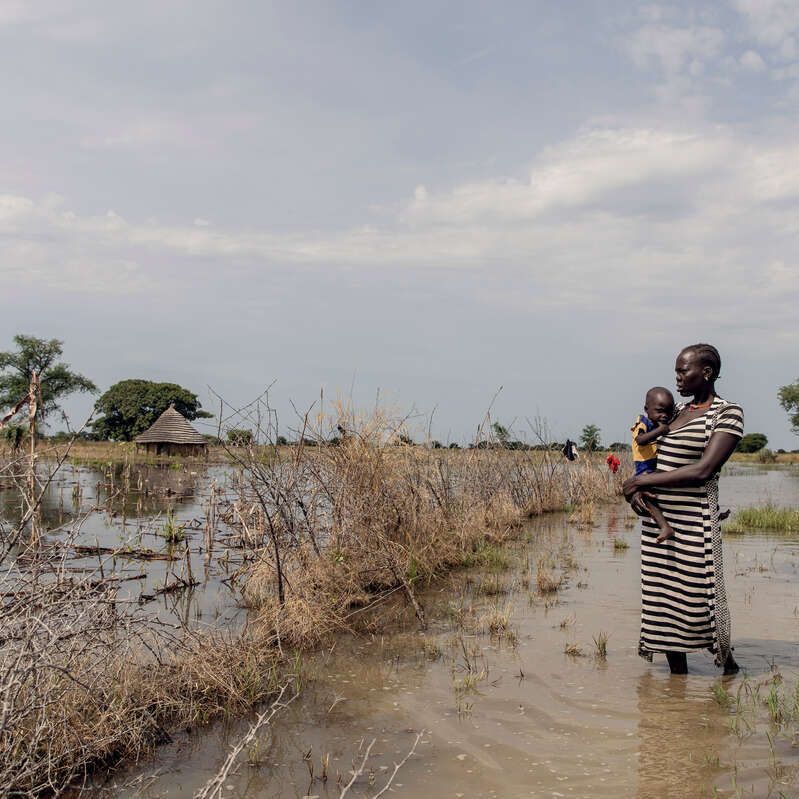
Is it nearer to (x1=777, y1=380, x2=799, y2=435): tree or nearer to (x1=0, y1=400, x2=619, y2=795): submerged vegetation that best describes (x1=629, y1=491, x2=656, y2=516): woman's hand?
(x1=0, y1=400, x2=619, y2=795): submerged vegetation

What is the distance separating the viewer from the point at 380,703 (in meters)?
4.26

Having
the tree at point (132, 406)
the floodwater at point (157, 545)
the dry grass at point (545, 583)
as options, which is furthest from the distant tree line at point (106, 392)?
the dry grass at point (545, 583)

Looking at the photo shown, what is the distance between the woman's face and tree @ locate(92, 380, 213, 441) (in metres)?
43.8

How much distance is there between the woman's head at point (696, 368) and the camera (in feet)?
13.3

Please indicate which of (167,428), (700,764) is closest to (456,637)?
(700,764)

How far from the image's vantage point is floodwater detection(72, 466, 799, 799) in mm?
3242

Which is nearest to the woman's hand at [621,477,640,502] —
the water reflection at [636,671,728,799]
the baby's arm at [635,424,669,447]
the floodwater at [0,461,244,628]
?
the baby's arm at [635,424,669,447]

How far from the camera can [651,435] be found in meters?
4.26

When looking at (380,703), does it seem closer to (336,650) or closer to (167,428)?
(336,650)

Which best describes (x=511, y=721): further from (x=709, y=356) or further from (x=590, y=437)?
(x=590, y=437)

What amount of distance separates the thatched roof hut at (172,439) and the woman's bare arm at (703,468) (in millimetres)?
32542

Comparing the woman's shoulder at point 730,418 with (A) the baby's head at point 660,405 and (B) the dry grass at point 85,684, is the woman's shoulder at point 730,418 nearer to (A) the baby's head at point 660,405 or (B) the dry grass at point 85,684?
(A) the baby's head at point 660,405

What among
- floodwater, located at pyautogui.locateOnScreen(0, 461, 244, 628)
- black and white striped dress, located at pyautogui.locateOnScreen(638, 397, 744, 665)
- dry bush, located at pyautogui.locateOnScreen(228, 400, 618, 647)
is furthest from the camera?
floodwater, located at pyautogui.locateOnScreen(0, 461, 244, 628)

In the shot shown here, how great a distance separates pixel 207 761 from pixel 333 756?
612 millimetres
